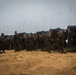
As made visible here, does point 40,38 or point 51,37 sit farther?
point 40,38

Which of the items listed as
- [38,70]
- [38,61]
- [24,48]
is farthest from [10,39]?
[38,70]

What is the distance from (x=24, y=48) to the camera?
2427cm

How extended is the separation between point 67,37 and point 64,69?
10.5 metres

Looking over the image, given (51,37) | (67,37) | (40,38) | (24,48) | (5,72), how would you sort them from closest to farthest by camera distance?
(5,72) → (51,37) → (67,37) → (40,38) → (24,48)

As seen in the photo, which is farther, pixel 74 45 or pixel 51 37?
pixel 74 45

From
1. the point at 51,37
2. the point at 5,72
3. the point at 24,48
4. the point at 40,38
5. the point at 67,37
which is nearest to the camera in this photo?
the point at 5,72

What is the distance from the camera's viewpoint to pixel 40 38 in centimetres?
2248

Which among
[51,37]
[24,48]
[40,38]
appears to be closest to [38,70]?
[51,37]

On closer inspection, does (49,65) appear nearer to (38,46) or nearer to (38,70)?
(38,70)

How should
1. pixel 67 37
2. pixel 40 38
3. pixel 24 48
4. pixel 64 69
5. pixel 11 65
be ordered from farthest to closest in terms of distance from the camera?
1. pixel 24 48
2. pixel 40 38
3. pixel 67 37
4. pixel 11 65
5. pixel 64 69

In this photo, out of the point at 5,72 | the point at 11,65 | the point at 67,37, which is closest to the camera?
the point at 5,72

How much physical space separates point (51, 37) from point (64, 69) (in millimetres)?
9157

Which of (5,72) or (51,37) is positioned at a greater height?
(51,37)

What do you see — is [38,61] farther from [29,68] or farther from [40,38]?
[40,38]
